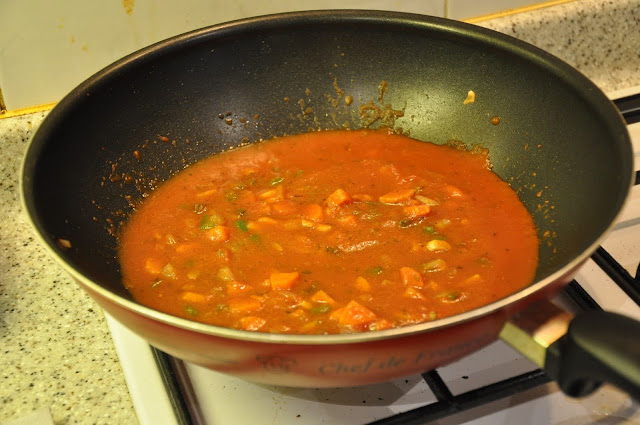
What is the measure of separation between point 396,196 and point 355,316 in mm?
401

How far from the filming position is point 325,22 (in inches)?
58.8

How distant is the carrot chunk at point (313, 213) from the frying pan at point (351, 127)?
276mm

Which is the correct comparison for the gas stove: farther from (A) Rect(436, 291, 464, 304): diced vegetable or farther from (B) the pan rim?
(B) the pan rim

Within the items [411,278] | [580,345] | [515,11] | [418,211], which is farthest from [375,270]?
[515,11]

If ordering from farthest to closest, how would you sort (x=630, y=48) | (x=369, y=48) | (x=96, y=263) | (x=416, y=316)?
(x=630, y=48), (x=369, y=48), (x=96, y=263), (x=416, y=316)

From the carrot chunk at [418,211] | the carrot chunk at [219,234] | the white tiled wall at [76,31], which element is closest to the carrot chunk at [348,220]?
the carrot chunk at [418,211]

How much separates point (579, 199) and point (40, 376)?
101cm

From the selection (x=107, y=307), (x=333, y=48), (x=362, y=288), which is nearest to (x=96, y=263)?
(x=107, y=307)

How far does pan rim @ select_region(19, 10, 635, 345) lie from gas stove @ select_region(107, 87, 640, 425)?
29 centimetres

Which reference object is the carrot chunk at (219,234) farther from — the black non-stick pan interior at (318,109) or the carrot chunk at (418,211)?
the carrot chunk at (418,211)

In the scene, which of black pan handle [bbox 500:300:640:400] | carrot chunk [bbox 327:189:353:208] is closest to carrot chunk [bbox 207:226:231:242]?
carrot chunk [bbox 327:189:353:208]

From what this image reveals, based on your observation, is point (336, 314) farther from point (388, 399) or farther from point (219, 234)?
point (219, 234)

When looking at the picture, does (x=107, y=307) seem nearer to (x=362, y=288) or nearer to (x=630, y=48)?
(x=362, y=288)

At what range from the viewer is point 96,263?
1219 millimetres
